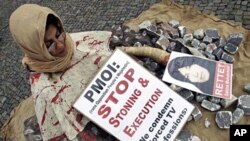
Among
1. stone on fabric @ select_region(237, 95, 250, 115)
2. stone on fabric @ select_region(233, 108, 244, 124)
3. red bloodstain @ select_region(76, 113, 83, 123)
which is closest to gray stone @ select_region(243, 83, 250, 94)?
stone on fabric @ select_region(237, 95, 250, 115)

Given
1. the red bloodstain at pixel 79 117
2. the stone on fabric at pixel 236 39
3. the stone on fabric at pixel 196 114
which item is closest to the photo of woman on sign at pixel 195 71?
the stone on fabric at pixel 196 114

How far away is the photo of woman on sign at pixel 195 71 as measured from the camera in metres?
4.25

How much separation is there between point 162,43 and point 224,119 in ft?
3.43

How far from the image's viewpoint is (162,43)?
15.1 feet

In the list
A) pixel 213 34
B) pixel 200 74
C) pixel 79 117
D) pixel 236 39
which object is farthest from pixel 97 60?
pixel 236 39

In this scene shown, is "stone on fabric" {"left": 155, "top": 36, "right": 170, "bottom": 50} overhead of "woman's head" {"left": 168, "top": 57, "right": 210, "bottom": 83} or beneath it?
overhead

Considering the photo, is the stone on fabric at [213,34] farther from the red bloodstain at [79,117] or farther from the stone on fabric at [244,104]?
the red bloodstain at [79,117]

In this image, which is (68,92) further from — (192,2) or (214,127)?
(192,2)

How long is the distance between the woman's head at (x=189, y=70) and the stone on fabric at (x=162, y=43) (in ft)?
0.85

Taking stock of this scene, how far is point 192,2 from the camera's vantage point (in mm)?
5684

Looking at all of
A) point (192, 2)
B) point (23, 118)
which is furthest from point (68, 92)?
point (192, 2)

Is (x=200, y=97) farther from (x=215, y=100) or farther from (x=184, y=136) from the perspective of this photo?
(x=184, y=136)

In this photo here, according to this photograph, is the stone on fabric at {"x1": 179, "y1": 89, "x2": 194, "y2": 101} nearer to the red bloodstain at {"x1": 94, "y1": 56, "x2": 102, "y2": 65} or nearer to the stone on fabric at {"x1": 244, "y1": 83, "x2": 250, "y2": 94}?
the stone on fabric at {"x1": 244, "y1": 83, "x2": 250, "y2": 94}

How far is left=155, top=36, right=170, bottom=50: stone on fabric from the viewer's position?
4.57m
